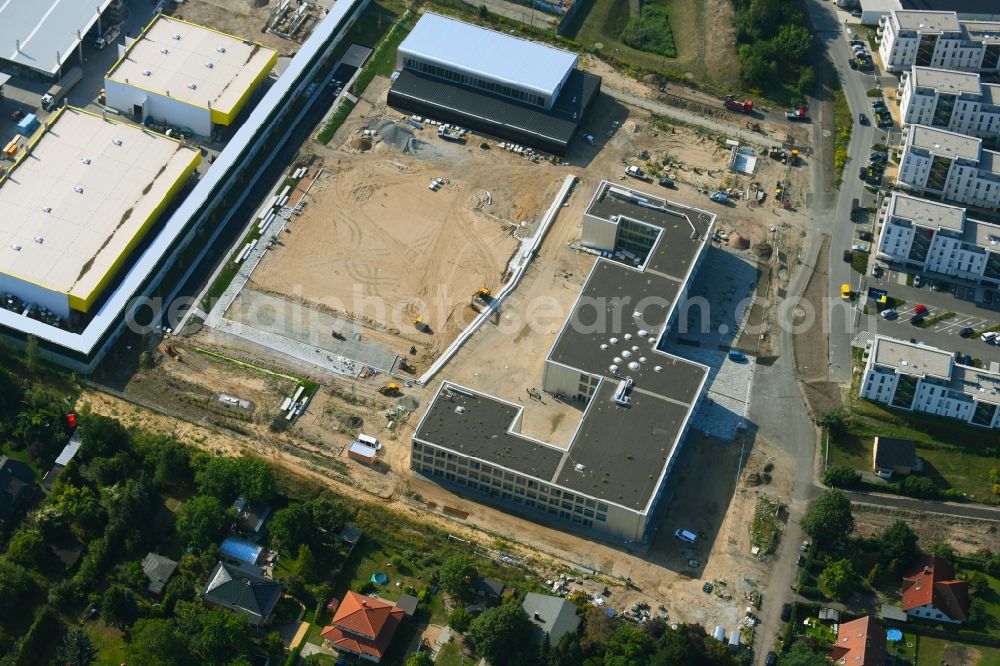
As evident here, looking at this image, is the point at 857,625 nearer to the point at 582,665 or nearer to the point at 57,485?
the point at 582,665

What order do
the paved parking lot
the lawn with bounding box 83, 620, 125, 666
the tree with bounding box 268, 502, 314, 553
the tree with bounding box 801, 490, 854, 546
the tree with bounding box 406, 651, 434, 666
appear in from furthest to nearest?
the paved parking lot, the tree with bounding box 801, 490, 854, 546, the tree with bounding box 268, 502, 314, 553, the lawn with bounding box 83, 620, 125, 666, the tree with bounding box 406, 651, 434, 666

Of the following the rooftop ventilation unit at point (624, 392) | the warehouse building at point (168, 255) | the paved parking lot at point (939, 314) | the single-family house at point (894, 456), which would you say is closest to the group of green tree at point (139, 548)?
the warehouse building at point (168, 255)

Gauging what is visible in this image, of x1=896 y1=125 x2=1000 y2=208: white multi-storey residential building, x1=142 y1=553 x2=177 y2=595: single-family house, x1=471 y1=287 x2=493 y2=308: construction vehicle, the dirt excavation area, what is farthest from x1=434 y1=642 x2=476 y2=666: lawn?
x1=896 y1=125 x2=1000 y2=208: white multi-storey residential building

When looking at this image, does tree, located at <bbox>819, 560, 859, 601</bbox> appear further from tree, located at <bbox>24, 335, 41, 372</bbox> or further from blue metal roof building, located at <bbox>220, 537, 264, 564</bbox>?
tree, located at <bbox>24, 335, 41, 372</bbox>

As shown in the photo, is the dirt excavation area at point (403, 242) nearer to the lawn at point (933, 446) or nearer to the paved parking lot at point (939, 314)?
the paved parking lot at point (939, 314)

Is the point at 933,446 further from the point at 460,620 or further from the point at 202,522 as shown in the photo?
the point at 202,522
